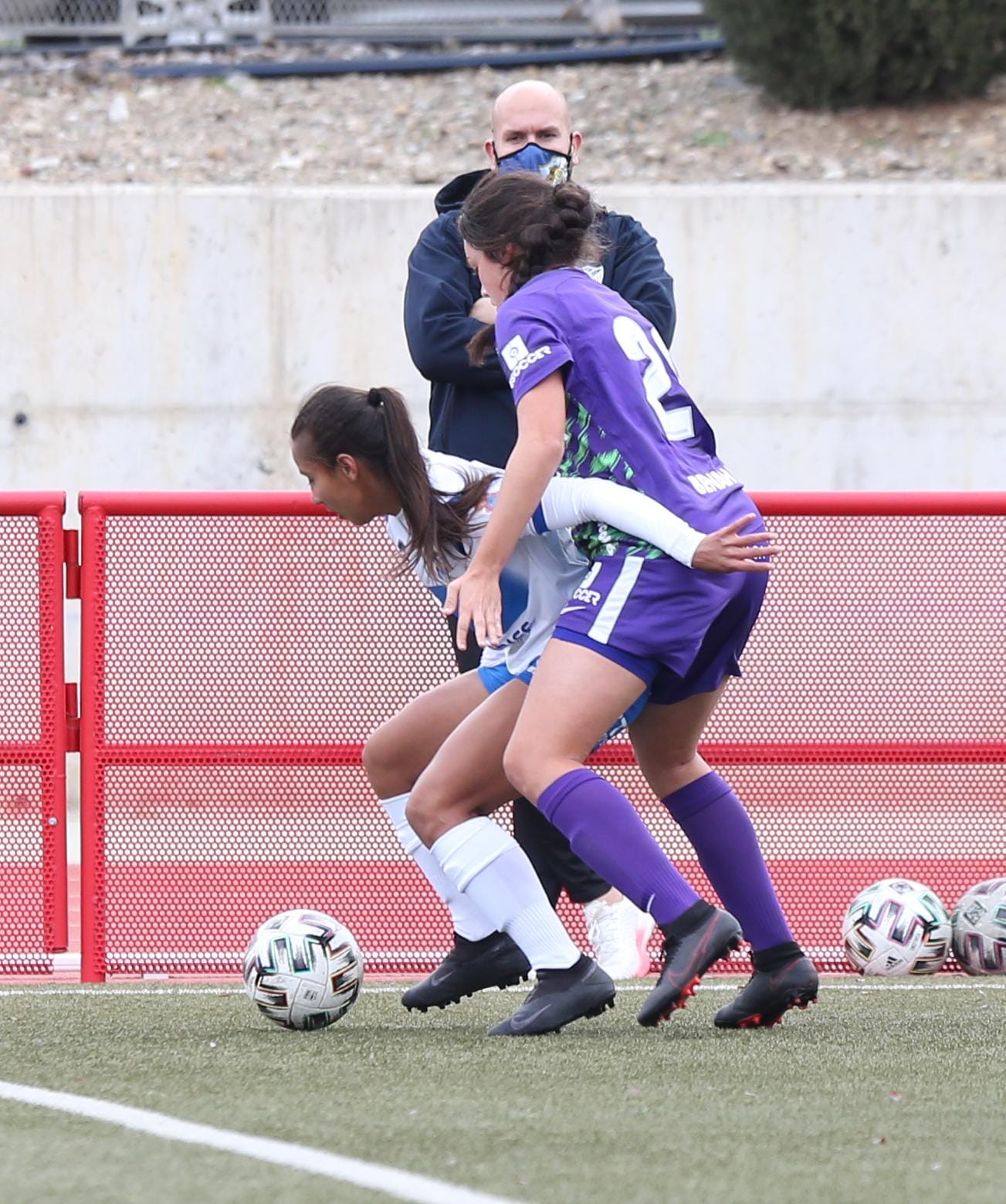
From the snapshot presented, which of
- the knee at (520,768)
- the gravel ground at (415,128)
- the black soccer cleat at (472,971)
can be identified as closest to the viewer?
the knee at (520,768)

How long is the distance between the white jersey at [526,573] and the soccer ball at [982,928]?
1822 millimetres

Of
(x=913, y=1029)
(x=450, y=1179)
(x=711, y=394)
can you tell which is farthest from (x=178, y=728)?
(x=711, y=394)

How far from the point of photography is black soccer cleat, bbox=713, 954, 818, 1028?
4277mm

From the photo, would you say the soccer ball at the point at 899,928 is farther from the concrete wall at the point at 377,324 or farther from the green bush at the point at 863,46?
the green bush at the point at 863,46

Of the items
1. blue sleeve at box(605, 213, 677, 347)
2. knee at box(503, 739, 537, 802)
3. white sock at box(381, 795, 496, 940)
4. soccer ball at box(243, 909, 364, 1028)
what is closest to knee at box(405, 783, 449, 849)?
white sock at box(381, 795, 496, 940)

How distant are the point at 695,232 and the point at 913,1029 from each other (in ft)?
24.3

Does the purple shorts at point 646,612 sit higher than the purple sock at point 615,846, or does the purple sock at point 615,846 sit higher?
the purple shorts at point 646,612

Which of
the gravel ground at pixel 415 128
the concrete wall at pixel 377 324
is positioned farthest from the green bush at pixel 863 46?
the concrete wall at pixel 377 324

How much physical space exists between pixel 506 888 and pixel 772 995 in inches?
26.2

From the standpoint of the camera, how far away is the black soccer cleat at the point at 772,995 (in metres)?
4.28

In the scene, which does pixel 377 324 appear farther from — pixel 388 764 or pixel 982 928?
pixel 388 764

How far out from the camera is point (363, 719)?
19.1 ft

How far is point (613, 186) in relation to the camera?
11.0 metres

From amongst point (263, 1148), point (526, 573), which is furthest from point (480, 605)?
point (263, 1148)
